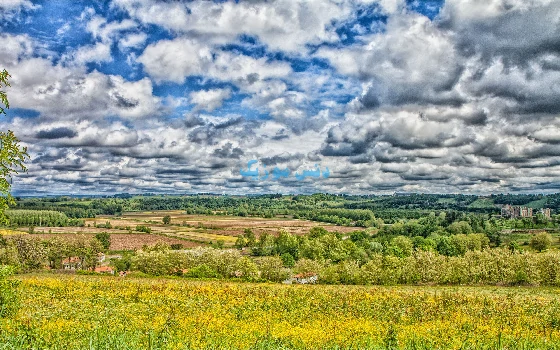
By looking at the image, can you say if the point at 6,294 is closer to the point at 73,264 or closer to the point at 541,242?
the point at 73,264

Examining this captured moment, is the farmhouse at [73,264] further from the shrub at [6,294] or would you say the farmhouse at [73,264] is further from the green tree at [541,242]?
the green tree at [541,242]

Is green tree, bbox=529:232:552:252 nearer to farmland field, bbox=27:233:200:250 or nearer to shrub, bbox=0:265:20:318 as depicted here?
farmland field, bbox=27:233:200:250

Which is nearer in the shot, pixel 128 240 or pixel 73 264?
pixel 73 264

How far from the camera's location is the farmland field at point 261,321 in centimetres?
1304

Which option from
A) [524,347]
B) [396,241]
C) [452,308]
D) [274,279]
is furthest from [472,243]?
[524,347]

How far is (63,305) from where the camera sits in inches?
803

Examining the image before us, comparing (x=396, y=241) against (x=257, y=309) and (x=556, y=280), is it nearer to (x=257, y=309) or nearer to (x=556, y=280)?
(x=556, y=280)

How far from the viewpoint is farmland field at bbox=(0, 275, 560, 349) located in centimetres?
1304

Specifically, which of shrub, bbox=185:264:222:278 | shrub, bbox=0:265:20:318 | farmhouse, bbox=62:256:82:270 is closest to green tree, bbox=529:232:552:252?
shrub, bbox=185:264:222:278

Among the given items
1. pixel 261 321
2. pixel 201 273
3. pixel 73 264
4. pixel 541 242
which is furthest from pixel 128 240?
pixel 541 242

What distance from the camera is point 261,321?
19.1 meters

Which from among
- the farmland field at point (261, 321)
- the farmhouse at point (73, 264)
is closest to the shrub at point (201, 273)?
the farmland field at point (261, 321)

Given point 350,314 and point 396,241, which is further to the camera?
point 396,241

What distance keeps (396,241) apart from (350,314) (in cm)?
11119
